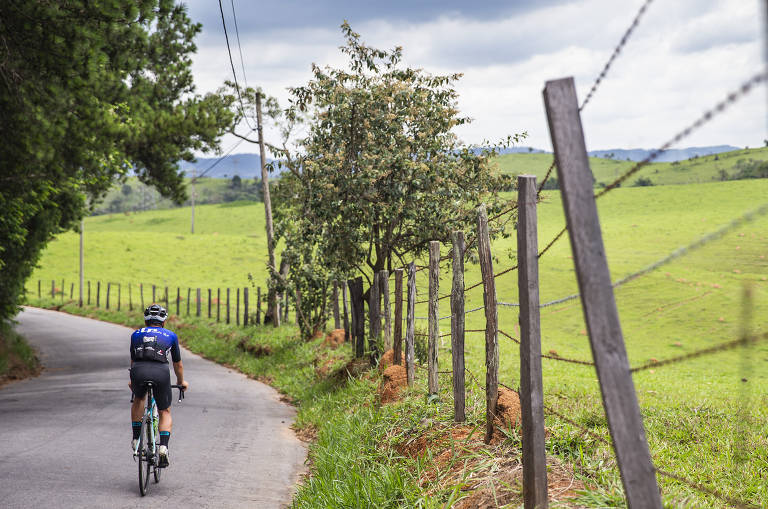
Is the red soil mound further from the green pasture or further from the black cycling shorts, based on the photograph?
the green pasture

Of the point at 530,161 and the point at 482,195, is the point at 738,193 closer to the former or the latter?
the point at 482,195

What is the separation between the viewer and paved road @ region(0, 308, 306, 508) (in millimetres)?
6184

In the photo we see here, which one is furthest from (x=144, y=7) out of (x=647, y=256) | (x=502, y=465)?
(x=647, y=256)

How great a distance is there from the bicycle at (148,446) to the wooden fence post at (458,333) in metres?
2.88

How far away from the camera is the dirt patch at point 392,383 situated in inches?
319

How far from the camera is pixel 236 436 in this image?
350 inches

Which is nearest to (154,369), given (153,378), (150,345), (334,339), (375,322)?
(153,378)

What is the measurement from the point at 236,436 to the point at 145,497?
278cm

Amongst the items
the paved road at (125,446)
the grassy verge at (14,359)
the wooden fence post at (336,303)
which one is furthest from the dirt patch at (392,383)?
the grassy verge at (14,359)

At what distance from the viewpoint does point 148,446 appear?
6461 mm

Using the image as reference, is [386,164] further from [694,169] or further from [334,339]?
[694,169]

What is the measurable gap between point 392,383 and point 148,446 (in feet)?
10.4

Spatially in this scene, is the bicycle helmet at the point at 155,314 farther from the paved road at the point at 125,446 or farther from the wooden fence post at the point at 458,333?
the wooden fence post at the point at 458,333

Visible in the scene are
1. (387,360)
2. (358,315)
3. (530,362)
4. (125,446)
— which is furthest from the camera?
(358,315)
